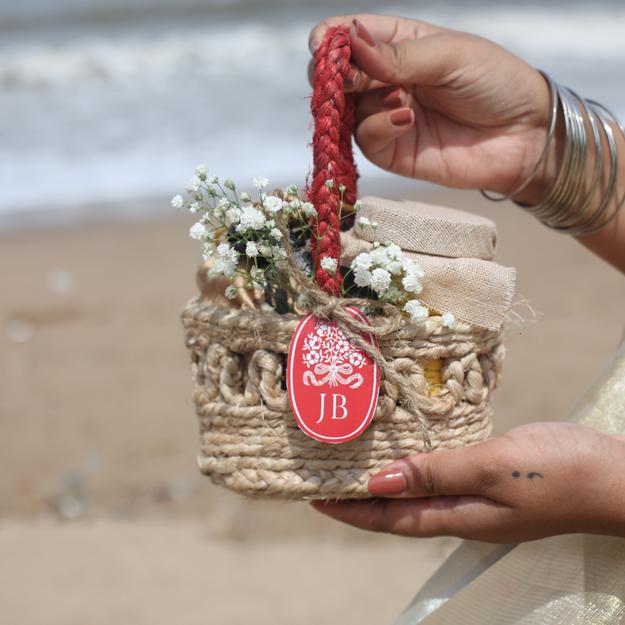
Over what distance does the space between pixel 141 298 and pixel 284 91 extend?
4.26 metres

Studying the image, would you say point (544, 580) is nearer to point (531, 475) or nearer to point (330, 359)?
point (531, 475)

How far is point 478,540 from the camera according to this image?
1411 millimetres

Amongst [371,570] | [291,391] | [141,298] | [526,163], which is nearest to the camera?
[291,391]

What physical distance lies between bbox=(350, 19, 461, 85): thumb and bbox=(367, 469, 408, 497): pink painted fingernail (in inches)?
24.1

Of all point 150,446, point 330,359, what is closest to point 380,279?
point 330,359

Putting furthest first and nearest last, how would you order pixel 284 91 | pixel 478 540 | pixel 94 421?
pixel 284 91 → pixel 94 421 → pixel 478 540

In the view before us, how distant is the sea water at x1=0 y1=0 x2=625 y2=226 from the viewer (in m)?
7.01

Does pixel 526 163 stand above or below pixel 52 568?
above

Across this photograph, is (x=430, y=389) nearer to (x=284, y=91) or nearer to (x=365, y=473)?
(x=365, y=473)

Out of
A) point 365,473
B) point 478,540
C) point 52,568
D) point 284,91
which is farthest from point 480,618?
point 284,91

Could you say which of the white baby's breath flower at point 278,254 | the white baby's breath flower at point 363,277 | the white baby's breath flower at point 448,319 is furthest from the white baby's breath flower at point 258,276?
the white baby's breath flower at point 448,319

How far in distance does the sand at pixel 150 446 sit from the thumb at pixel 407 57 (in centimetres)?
45

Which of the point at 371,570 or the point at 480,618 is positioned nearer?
the point at 480,618

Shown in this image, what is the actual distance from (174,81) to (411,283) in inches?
336
